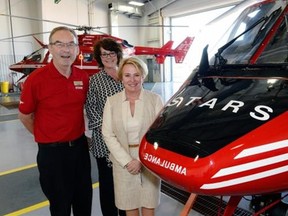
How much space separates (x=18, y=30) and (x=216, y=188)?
50.3 feet

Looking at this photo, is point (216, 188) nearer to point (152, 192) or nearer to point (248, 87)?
point (248, 87)

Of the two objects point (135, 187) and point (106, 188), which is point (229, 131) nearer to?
point (135, 187)

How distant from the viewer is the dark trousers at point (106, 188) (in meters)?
2.27

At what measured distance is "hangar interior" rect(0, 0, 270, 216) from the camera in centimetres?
302

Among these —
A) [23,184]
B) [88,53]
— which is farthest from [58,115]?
[88,53]

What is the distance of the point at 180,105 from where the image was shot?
1508mm

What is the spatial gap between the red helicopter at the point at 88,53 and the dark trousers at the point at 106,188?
4.56 m

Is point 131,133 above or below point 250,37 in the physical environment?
below

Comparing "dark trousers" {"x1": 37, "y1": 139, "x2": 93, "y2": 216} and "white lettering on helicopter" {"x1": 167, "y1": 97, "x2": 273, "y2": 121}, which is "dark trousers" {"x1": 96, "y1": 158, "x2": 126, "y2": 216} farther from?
"white lettering on helicopter" {"x1": 167, "y1": 97, "x2": 273, "y2": 121}

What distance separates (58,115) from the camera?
6.47 feet

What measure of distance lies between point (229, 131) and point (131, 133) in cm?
85

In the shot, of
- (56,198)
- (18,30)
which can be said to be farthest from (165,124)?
(18,30)

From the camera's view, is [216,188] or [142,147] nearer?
[216,188]

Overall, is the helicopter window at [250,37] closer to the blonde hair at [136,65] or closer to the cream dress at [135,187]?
Result: the blonde hair at [136,65]
